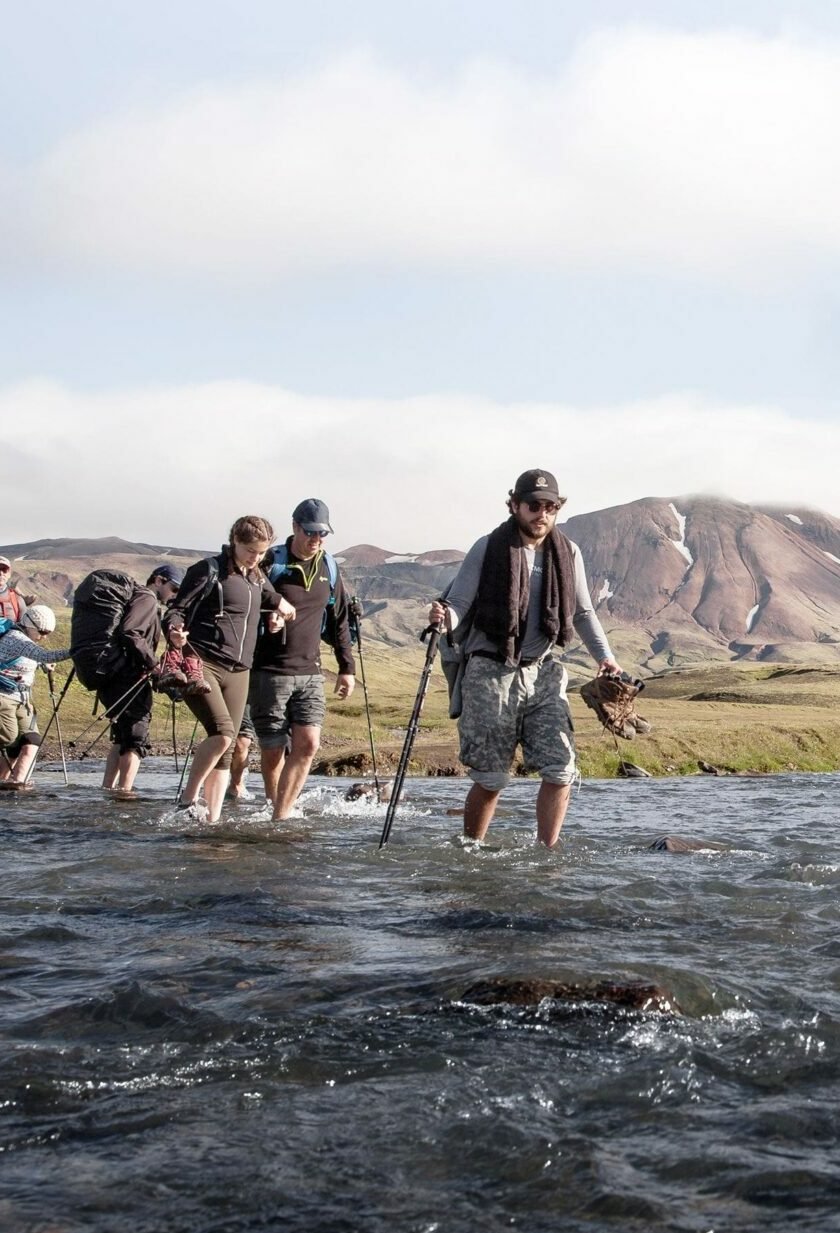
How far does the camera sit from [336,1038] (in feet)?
19.5

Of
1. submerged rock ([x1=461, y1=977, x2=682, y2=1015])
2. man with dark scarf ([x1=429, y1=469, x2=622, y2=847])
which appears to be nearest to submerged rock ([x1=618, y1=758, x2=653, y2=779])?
man with dark scarf ([x1=429, y1=469, x2=622, y2=847])

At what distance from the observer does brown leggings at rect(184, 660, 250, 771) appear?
1329cm

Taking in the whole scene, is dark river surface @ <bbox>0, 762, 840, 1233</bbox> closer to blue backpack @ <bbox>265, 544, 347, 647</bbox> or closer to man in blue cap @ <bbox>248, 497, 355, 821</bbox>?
man in blue cap @ <bbox>248, 497, 355, 821</bbox>

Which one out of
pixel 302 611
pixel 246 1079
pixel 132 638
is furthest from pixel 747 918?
pixel 132 638

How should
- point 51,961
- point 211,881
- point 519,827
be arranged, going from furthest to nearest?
point 519,827 < point 211,881 < point 51,961

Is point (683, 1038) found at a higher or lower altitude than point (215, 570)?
lower

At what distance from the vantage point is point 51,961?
297 inches

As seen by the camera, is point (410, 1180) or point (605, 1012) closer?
point (410, 1180)

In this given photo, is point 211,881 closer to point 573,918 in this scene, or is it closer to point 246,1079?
point 573,918

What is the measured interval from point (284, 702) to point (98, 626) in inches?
157

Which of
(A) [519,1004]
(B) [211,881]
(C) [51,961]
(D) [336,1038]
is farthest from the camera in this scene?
(B) [211,881]

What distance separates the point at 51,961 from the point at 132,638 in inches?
354

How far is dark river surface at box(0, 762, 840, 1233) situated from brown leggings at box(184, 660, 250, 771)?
2.42 metres

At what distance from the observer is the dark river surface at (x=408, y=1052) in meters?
4.34
